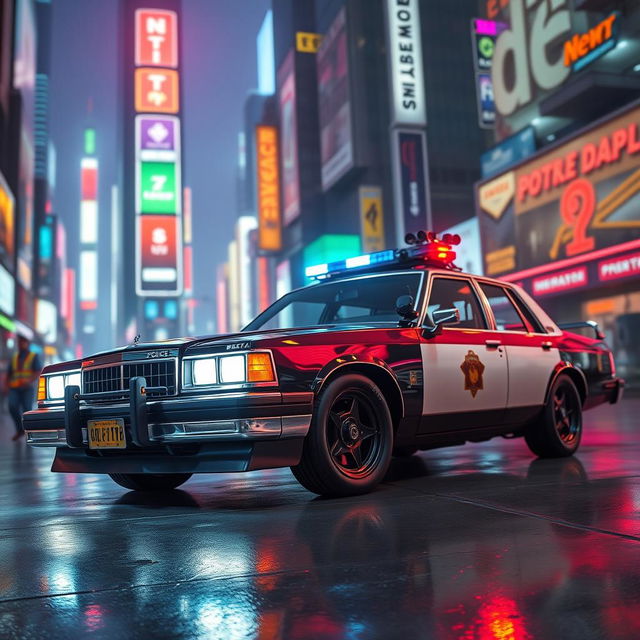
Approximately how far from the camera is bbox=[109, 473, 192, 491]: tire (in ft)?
18.8

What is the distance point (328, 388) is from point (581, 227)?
21741 millimetres

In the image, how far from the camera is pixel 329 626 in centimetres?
238

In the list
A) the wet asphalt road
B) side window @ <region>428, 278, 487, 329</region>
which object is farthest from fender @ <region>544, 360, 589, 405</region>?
the wet asphalt road

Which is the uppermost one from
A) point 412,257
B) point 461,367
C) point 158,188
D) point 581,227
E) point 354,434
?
point 158,188

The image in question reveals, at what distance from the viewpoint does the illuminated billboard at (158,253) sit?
57812mm

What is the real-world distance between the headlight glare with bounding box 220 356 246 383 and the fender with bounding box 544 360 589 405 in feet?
10.4

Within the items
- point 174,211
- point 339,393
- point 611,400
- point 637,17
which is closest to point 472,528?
point 339,393

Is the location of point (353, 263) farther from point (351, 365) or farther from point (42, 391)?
point (42, 391)

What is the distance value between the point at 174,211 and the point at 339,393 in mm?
54801

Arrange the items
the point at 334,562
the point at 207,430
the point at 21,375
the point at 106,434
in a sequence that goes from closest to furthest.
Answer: the point at 334,562, the point at 207,430, the point at 106,434, the point at 21,375

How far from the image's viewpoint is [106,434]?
4934 millimetres

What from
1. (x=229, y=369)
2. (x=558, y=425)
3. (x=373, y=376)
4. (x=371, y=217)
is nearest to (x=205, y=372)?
(x=229, y=369)

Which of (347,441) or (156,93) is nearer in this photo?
(347,441)

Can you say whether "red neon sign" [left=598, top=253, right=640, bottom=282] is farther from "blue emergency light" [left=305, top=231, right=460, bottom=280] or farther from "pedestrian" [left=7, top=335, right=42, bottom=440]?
"blue emergency light" [left=305, top=231, right=460, bottom=280]
